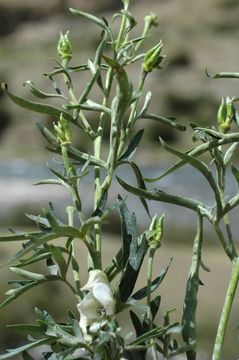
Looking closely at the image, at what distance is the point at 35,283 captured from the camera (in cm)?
30

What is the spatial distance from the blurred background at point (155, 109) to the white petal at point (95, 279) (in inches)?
69.7

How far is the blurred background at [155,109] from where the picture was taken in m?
2.60

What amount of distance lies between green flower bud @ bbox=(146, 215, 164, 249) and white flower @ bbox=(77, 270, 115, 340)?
0.03 meters

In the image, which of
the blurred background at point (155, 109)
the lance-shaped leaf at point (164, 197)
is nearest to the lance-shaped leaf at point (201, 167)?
the lance-shaped leaf at point (164, 197)

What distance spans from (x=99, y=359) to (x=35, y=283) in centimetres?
5

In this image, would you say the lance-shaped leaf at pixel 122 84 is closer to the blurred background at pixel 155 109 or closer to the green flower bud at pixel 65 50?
the green flower bud at pixel 65 50

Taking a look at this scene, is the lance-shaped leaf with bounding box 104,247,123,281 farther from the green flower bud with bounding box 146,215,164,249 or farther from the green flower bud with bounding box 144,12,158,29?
the green flower bud with bounding box 144,12,158,29

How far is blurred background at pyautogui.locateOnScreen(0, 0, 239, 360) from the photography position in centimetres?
260

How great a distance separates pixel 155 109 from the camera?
745 centimetres

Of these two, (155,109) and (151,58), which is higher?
(151,58)

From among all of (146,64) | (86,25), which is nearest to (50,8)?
(86,25)

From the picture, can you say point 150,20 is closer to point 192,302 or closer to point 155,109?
point 192,302

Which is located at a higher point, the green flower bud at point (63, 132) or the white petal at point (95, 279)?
the green flower bud at point (63, 132)

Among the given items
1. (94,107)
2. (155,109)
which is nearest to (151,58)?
Result: (94,107)
